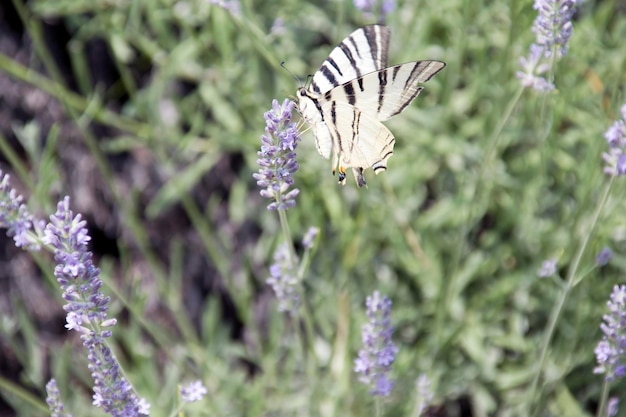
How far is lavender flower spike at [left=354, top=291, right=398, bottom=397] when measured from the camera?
1954 millimetres

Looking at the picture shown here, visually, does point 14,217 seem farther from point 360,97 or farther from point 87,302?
point 360,97

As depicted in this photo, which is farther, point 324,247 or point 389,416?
point 324,247

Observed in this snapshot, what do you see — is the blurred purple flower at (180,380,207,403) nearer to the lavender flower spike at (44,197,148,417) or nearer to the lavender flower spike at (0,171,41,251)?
the lavender flower spike at (44,197,148,417)

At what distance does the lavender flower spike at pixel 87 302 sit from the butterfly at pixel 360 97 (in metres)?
0.69

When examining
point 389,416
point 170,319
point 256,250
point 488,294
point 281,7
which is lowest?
point 389,416

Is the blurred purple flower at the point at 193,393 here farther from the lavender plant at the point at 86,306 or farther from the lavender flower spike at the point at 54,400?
the lavender flower spike at the point at 54,400

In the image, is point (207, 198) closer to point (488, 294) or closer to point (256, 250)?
point (256, 250)

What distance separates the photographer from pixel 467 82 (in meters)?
3.41

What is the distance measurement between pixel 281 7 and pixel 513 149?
3.92 feet

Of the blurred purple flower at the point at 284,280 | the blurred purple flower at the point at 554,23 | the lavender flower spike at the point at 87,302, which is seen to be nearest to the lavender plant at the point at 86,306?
the lavender flower spike at the point at 87,302

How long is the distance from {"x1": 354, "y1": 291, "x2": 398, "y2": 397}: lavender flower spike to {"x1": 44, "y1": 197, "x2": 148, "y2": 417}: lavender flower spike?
22.9 inches

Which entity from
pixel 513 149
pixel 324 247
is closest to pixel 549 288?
pixel 513 149

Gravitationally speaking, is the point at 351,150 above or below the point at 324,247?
below

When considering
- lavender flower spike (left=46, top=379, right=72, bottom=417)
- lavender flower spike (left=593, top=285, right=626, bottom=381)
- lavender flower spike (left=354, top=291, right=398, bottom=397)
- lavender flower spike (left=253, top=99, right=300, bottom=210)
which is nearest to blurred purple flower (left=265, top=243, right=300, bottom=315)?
lavender flower spike (left=354, top=291, right=398, bottom=397)
